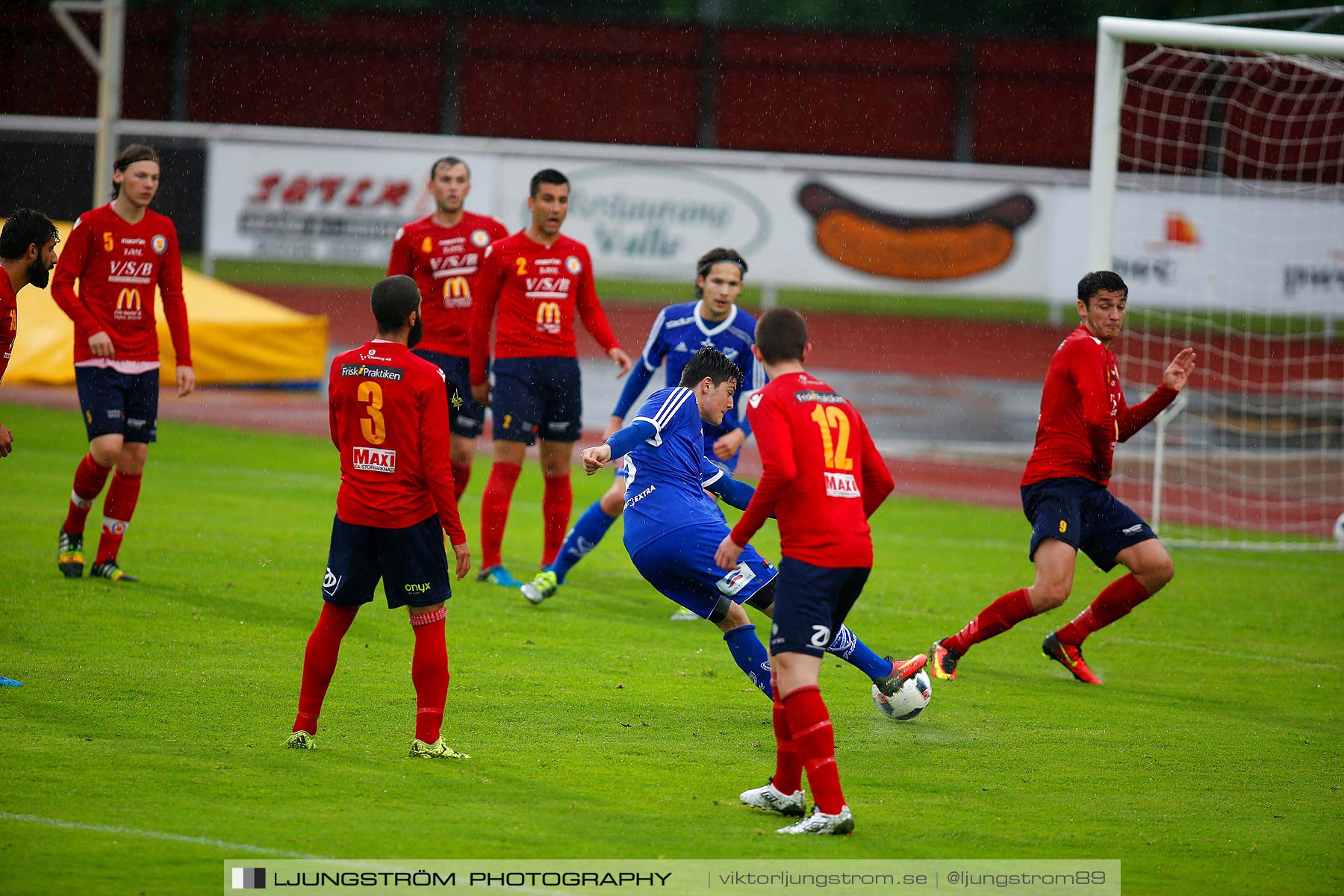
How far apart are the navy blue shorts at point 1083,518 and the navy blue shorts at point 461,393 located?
3.89 metres

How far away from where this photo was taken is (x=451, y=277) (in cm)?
962

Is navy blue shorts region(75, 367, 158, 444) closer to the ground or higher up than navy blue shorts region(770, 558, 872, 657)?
higher up

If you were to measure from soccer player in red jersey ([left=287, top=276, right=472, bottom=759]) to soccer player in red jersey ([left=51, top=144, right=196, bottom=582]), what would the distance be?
127 inches

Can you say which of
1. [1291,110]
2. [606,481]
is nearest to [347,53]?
[1291,110]

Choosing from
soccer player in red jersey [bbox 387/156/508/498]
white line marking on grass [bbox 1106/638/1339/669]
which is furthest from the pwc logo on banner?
white line marking on grass [bbox 1106/638/1339/669]

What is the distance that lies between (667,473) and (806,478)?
126 centimetres

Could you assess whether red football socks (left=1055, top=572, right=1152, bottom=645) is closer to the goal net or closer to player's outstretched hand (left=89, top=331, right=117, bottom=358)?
the goal net

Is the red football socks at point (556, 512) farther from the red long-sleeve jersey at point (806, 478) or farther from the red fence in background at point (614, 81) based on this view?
the red fence in background at point (614, 81)

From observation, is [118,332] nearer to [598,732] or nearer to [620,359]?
[620,359]

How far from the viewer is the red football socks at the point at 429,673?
18.2 ft

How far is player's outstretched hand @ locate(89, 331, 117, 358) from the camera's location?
7992 millimetres

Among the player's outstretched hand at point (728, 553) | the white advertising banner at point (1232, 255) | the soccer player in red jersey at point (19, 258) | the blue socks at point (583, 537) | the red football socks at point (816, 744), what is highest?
the white advertising banner at point (1232, 255)

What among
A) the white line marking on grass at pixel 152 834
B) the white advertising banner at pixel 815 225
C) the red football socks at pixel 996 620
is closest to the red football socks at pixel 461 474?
the red football socks at pixel 996 620

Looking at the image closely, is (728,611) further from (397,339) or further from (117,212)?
(117,212)
